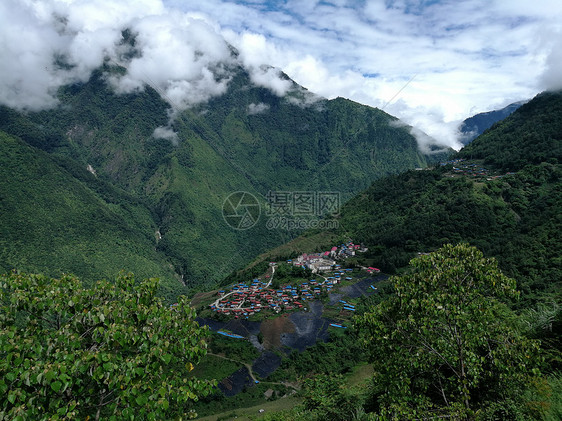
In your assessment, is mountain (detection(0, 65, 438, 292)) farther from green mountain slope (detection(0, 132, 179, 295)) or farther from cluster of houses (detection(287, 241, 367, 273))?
cluster of houses (detection(287, 241, 367, 273))

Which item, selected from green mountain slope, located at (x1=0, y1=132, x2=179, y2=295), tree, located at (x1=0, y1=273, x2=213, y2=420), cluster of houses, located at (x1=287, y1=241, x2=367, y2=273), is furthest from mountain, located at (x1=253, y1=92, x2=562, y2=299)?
green mountain slope, located at (x1=0, y1=132, x2=179, y2=295)

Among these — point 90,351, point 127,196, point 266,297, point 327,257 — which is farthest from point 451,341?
point 127,196

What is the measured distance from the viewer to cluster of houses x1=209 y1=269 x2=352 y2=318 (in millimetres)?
52688

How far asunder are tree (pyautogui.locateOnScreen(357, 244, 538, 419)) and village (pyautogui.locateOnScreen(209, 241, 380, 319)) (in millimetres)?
45302

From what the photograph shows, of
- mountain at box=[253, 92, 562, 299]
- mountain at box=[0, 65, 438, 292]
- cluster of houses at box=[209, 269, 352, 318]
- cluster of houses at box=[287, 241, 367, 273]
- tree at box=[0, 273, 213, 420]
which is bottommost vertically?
mountain at box=[0, 65, 438, 292]

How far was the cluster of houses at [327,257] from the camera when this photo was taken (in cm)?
6936

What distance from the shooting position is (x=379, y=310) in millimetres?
7934

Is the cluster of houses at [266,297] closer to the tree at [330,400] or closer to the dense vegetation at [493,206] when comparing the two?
the dense vegetation at [493,206]

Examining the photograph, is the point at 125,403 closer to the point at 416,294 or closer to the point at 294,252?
the point at 416,294

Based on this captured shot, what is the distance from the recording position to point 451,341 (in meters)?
7.00

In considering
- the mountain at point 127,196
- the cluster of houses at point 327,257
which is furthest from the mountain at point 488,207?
the mountain at point 127,196

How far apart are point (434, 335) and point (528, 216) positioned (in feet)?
193

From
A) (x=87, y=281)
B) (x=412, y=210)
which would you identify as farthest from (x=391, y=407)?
(x=87, y=281)

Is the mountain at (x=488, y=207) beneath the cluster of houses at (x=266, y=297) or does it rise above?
above
